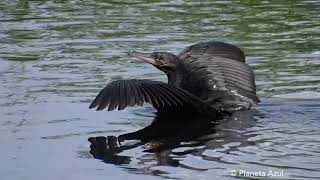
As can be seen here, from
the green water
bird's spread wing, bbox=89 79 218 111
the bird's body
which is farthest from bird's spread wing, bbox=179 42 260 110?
bird's spread wing, bbox=89 79 218 111

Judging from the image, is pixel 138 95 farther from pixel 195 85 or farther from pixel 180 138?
pixel 195 85

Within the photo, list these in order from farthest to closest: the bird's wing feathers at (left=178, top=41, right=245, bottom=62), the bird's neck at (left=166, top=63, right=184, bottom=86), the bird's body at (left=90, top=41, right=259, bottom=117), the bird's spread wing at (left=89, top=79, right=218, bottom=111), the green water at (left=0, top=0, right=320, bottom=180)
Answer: the bird's wing feathers at (left=178, top=41, right=245, bottom=62), the bird's neck at (left=166, top=63, right=184, bottom=86), the bird's body at (left=90, top=41, right=259, bottom=117), the bird's spread wing at (left=89, top=79, right=218, bottom=111), the green water at (left=0, top=0, right=320, bottom=180)

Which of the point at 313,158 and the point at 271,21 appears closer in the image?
the point at 313,158

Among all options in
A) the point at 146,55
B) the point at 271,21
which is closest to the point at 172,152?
the point at 146,55

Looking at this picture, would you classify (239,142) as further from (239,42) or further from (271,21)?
(271,21)

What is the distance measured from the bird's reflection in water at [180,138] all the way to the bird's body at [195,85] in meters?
0.16

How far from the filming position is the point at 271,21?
13.6 meters

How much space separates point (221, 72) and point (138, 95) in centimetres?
124

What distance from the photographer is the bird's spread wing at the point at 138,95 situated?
28.2 ft

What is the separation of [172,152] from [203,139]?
50cm

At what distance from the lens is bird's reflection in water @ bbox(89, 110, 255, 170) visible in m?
7.71

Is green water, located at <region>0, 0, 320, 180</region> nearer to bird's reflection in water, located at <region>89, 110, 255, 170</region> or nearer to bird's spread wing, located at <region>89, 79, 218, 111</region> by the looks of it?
bird's reflection in water, located at <region>89, 110, 255, 170</region>

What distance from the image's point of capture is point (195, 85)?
373 inches

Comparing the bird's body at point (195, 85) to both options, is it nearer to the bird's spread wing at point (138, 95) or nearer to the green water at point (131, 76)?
the bird's spread wing at point (138, 95)
